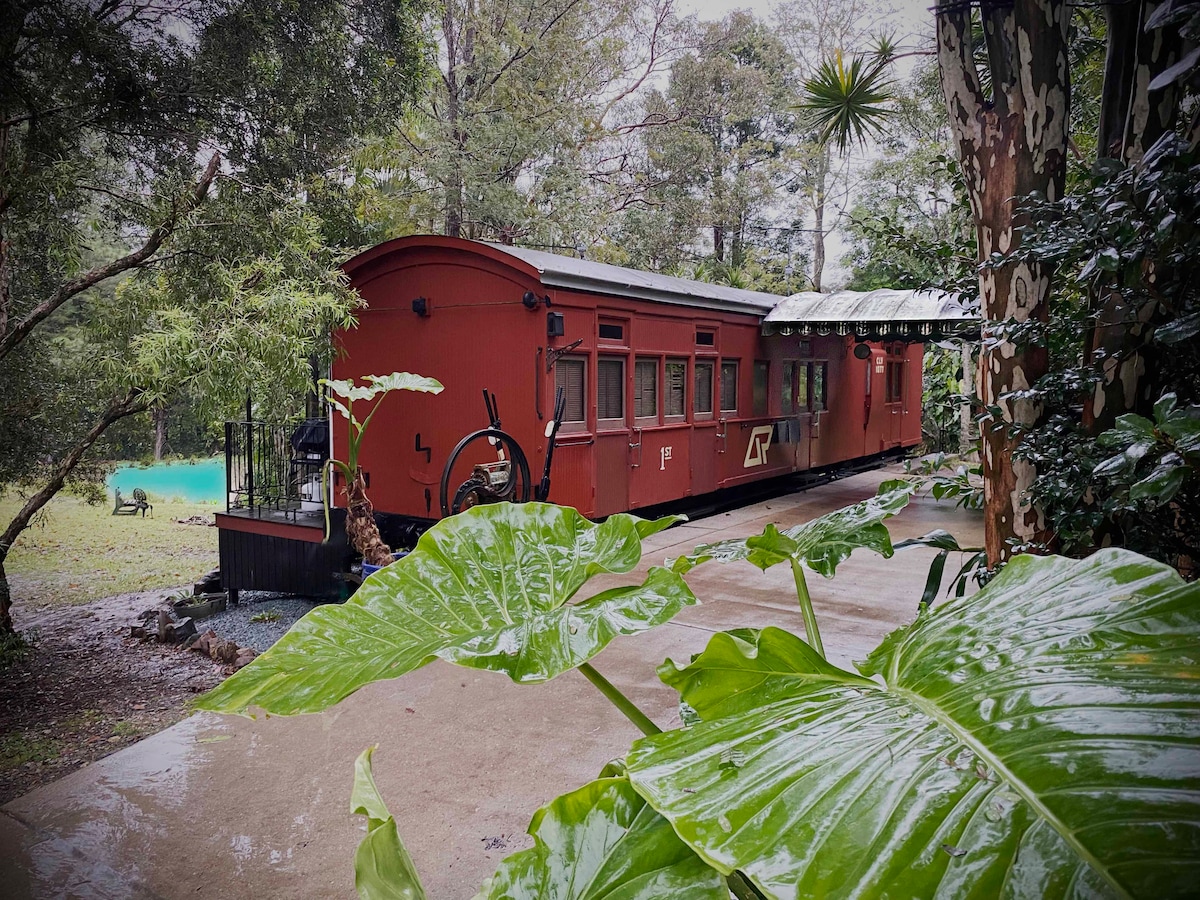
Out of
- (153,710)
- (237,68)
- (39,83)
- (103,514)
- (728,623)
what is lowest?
(153,710)

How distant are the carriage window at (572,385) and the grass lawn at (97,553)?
335 cm

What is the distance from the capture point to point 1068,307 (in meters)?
2.16

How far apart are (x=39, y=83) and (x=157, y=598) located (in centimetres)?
351

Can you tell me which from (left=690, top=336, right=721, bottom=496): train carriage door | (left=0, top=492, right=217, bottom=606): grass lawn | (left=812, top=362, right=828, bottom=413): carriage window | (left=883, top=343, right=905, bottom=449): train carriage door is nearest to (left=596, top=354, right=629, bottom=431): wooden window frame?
(left=690, top=336, right=721, bottom=496): train carriage door

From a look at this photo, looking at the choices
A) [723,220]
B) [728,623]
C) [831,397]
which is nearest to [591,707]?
[728,623]

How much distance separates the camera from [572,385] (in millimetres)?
6398

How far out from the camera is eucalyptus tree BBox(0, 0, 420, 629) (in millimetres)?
3973

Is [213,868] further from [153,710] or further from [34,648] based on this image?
[34,648]

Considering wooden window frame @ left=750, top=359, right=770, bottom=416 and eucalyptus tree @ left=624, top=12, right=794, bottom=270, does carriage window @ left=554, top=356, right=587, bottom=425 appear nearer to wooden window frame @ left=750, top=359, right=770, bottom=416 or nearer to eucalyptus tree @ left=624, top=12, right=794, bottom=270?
wooden window frame @ left=750, top=359, right=770, bottom=416

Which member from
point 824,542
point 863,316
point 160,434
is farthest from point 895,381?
point 824,542

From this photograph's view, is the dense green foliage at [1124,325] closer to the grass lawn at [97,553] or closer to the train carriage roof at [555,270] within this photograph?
the train carriage roof at [555,270]

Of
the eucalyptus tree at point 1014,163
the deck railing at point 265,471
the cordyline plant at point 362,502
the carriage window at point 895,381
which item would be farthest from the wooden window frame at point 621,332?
the carriage window at point 895,381

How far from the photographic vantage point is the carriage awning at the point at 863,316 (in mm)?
8023

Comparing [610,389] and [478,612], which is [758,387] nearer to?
[610,389]
